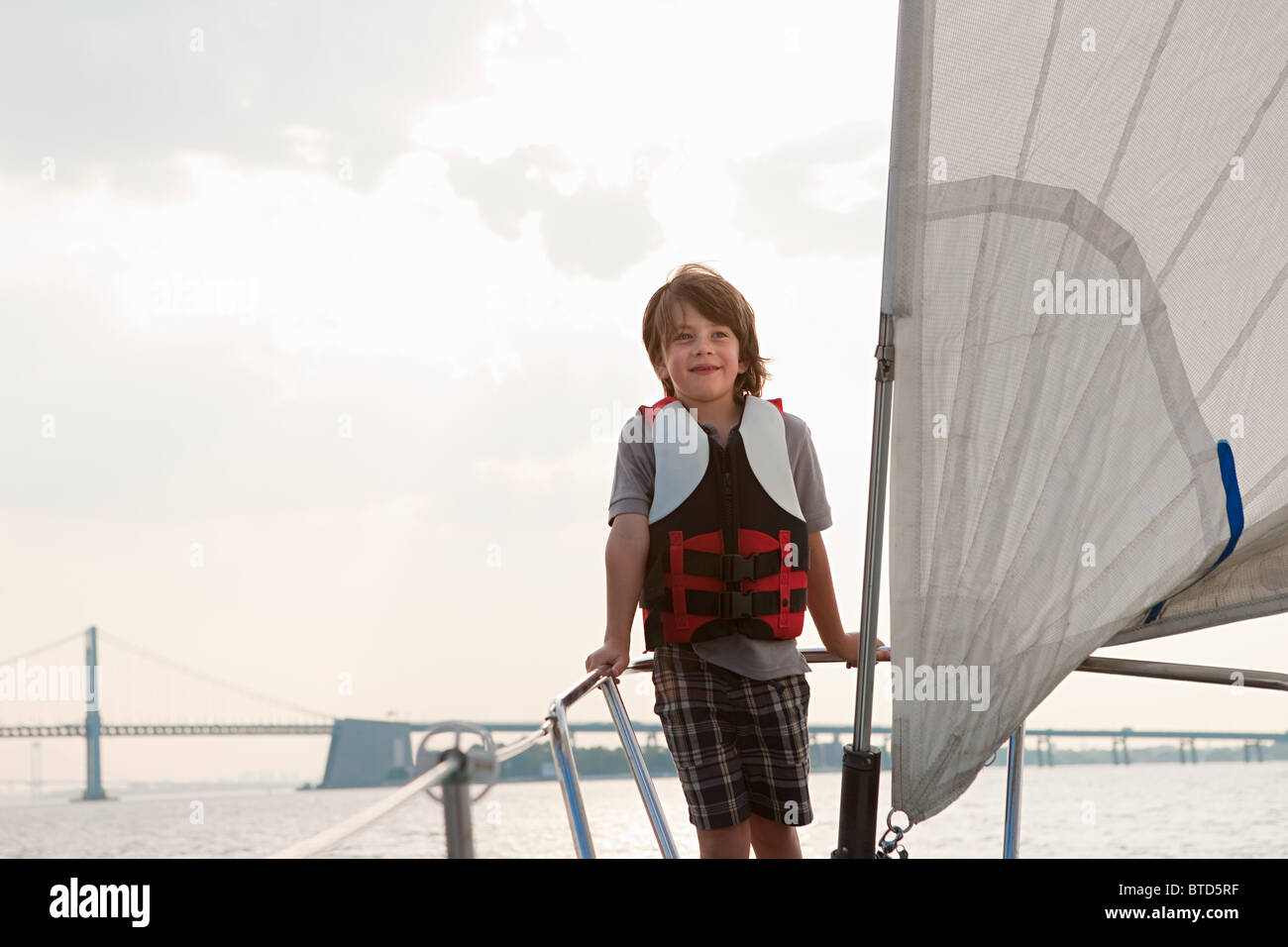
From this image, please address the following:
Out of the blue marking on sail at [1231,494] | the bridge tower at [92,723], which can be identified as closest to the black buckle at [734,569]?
the blue marking on sail at [1231,494]

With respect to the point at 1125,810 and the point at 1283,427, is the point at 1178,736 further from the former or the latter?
the point at 1283,427

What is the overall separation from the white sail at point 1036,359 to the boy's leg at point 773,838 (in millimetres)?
351

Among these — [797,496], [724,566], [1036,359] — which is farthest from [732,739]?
[1036,359]

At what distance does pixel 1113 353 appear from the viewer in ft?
4.94

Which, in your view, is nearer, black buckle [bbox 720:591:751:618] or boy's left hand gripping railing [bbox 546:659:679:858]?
boy's left hand gripping railing [bbox 546:659:679:858]

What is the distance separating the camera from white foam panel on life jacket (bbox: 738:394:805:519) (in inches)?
76.9

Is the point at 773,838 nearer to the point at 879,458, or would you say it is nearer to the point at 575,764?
the point at 575,764

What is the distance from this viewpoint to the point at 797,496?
204cm

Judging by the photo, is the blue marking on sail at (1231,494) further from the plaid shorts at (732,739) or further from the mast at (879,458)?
the plaid shorts at (732,739)

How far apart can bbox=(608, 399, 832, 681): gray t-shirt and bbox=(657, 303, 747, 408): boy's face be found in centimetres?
7

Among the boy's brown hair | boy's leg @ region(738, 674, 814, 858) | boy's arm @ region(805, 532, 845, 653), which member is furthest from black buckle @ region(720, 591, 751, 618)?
the boy's brown hair

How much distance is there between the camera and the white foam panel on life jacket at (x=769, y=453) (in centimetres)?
195

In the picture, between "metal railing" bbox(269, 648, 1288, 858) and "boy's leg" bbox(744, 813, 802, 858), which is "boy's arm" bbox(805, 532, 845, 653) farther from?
"boy's leg" bbox(744, 813, 802, 858)
